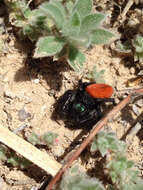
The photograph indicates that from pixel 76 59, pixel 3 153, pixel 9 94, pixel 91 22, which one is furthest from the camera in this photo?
pixel 9 94

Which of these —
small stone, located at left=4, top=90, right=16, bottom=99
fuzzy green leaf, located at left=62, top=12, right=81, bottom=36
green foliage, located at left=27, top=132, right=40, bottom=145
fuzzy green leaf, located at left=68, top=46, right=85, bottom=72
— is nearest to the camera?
fuzzy green leaf, located at left=62, top=12, right=81, bottom=36

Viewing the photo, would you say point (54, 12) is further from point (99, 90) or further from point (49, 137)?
point (49, 137)

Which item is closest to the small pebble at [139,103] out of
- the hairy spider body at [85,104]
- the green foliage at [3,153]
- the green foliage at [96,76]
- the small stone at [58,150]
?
the hairy spider body at [85,104]

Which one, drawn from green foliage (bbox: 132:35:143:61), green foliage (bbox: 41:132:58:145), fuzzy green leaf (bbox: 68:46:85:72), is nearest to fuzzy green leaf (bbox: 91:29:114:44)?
fuzzy green leaf (bbox: 68:46:85:72)

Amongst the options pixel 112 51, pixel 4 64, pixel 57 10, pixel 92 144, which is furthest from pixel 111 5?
pixel 92 144

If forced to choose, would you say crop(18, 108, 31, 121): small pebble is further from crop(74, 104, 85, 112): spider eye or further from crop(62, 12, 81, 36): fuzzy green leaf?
crop(62, 12, 81, 36): fuzzy green leaf

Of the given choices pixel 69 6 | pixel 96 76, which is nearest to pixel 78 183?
pixel 96 76

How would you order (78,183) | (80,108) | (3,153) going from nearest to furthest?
(78,183), (3,153), (80,108)
